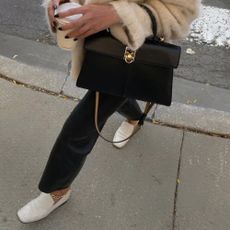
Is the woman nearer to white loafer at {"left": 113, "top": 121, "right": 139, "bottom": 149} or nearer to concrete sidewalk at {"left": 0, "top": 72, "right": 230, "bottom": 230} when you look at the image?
concrete sidewalk at {"left": 0, "top": 72, "right": 230, "bottom": 230}

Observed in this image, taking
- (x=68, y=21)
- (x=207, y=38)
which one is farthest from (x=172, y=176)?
(x=207, y=38)

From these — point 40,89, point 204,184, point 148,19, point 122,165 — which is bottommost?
point 204,184

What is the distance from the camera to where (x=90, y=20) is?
6.24 feet

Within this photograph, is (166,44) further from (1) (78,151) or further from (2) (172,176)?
(2) (172,176)

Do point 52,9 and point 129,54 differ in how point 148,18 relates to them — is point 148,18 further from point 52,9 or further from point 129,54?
point 52,9

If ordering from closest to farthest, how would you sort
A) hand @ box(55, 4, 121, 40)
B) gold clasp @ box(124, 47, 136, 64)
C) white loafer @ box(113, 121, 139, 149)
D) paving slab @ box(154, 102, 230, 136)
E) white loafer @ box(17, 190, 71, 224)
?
hand @ box(55, 4, 121, 40), gold clasp @ box(124, 47, 136, 64), white loafer @ box(17, 190, 71, 224), white loafer @ box(113, 121, 139, 149), paving slab @ box(154, 102, 230, 136)

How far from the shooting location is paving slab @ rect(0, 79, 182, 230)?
104 inches

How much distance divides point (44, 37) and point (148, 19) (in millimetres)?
2492

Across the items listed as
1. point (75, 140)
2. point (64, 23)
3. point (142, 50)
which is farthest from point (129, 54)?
point (75, 140)

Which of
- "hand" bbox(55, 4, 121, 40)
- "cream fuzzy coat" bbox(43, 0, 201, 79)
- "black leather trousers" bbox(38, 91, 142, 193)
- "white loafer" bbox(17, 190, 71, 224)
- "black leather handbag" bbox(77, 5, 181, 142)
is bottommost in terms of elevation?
"white loafer" bbox(17, 190, 71, 224)

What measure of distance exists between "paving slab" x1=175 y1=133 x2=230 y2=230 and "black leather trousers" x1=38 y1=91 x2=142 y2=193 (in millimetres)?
702

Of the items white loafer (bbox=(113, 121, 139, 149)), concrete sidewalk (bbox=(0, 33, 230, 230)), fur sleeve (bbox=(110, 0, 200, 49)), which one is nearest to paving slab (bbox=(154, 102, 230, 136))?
concrete sidewalk (bbox=(0, 33, 230, 230))

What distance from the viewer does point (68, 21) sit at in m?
1.91

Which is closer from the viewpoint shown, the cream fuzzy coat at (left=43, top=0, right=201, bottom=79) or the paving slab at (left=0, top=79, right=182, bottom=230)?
the cream fuzzy coat at (left=43, top=0, right=201, bottom=79)
